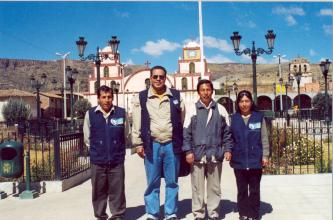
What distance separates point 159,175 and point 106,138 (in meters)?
0.77

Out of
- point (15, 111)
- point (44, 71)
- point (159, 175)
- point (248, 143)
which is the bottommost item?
point (159, 175)

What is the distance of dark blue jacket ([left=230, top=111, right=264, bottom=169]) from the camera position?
4730 mm

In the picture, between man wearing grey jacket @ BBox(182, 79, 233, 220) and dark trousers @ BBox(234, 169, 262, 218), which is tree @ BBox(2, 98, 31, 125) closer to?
man wearing grey jacket @ BBox(182, 79, 233, 220)

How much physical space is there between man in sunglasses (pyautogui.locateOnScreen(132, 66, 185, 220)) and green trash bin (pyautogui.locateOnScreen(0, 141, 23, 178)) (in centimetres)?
252

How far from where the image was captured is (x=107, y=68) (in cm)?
6159

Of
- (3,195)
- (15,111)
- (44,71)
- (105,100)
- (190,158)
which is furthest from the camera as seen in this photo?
(44,71)

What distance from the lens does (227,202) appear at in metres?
5.80

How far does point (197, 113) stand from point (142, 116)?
0.65 metres

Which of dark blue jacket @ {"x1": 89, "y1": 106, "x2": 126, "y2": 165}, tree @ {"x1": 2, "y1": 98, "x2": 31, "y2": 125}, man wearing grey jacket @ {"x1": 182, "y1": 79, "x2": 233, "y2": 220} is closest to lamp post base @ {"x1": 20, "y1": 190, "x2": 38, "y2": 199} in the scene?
dark blue jacket @ {"x1": 89, "y1": 106, "x2": 126, "y2": 165}

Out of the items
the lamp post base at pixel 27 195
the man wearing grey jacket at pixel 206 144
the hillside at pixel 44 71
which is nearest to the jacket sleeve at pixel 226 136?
the man wearing grey jacket at pixel 206 144

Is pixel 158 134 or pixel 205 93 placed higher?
Result: pixel 205 93

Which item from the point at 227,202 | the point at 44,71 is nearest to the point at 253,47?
the point at 227,202

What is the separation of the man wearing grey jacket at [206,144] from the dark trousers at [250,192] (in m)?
0.28

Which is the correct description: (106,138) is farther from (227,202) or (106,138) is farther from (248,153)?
(227,202)
